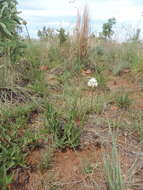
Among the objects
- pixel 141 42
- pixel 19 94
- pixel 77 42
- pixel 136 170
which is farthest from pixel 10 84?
pixel 141 42

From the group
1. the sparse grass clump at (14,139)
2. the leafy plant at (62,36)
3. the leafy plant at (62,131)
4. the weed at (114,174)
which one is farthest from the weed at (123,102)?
the leafy plant at (62,36)

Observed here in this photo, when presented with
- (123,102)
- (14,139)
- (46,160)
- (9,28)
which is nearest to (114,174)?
(46,160)

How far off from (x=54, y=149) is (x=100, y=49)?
10.6ft

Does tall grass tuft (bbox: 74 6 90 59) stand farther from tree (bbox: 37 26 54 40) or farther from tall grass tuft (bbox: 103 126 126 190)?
tall grass tuft (bbox: 103 126 126 190)

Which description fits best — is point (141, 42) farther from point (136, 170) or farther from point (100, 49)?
point (136, 170)

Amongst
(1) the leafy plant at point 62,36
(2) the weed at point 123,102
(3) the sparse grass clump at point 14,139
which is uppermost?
(1) the leafy plant at point 62,36

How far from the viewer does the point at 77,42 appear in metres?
3.30

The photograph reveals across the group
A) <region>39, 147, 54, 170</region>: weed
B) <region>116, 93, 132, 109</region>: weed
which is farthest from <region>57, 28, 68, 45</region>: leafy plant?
<region>39, 147, 54, 170</region>: weed

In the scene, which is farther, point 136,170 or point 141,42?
point 141,42

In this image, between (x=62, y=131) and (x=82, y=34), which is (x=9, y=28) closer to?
(x=62, y=131)

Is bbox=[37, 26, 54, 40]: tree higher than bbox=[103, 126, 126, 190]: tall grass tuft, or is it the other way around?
bbox=[37, 26, 54, 40]: tree

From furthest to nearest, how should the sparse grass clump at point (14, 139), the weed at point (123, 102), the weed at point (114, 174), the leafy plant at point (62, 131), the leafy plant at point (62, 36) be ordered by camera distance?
the leafy plant at point (62, 36)
the weed at point (123, 102)
the leafy plant at point (62, 131)
the sparse grass clump at point (14, 139)
the weed at point (114, 174)

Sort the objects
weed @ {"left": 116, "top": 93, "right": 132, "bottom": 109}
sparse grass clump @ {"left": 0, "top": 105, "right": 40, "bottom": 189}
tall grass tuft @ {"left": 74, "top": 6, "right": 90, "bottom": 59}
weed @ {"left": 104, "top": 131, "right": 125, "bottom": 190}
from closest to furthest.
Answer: weed @ {"left": 104, "top": 131, "right": 125, "bottom": 190} → sparse grass clump @ {"left": 0, "top": 105, "right": 40, "bottom": 189} → weed @ {"left": 116, "top": 93, "right": 132, "bottom": 109} → tall grass tuft @ {"left": 74, "top": 6, "right": 90, "bottom": 59}

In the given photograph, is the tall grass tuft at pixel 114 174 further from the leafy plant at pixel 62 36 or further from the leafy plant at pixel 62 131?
the leafy plant at pixel 62 36
